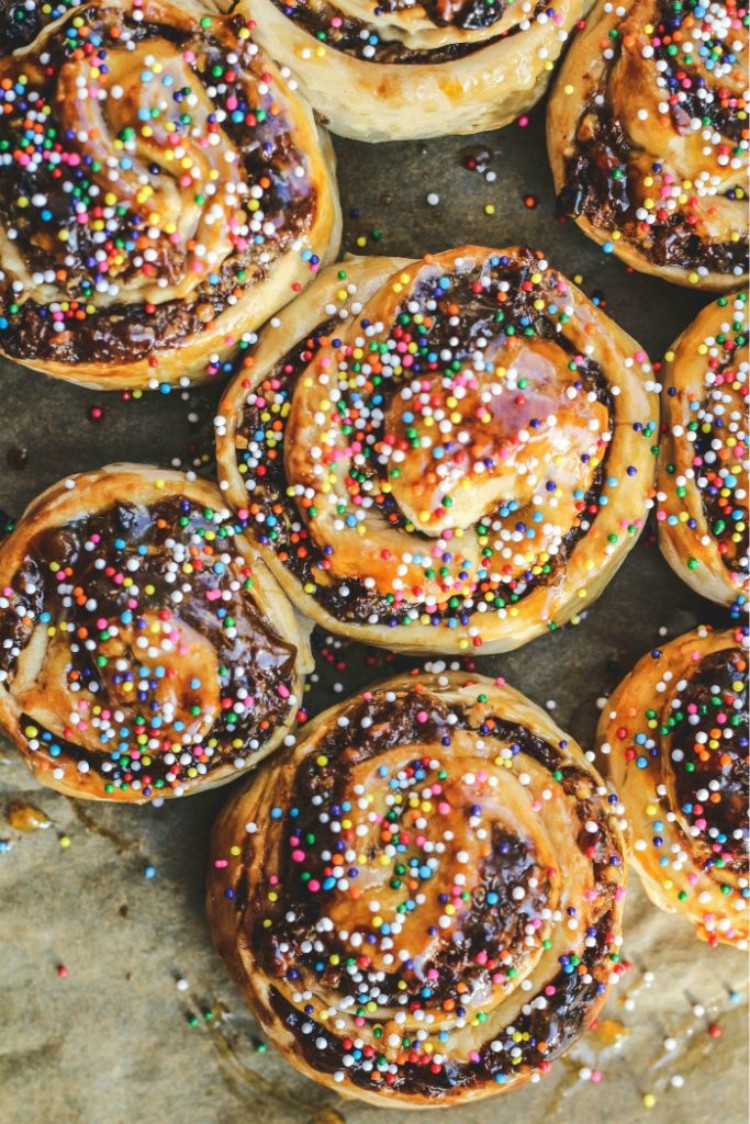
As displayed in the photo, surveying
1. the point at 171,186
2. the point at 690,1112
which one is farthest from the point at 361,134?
the point at 690,1112

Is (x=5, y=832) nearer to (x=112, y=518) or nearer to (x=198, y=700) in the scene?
(x=198, y=700)

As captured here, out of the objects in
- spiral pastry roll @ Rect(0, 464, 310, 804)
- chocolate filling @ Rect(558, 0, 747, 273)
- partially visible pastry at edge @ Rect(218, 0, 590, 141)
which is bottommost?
spiral pastry roll @ Rect(0, 464, 310, 804)

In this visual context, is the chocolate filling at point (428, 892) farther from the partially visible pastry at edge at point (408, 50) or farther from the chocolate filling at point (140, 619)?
the partially visible pastry at edge at point (408, 50)

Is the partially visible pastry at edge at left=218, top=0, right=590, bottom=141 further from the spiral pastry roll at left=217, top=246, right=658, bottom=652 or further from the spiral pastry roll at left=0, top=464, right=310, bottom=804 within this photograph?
the spiral pastry roll at left=0, top=464, right=310, bottom=804

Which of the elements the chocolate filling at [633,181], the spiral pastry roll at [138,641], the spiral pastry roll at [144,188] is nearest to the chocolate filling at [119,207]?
the spiral pastry roll at [144,188]

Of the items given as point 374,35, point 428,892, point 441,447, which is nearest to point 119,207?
point 374,35

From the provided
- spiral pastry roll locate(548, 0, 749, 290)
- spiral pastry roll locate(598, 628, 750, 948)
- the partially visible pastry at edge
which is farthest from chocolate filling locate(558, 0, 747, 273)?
spiral pastry roll locate(598, 628, 750, 948)
